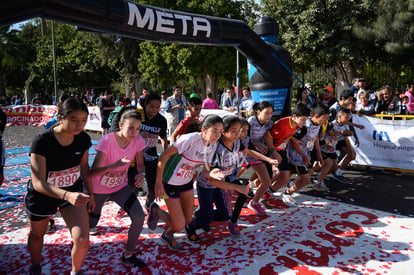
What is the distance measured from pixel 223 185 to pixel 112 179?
3.69ft

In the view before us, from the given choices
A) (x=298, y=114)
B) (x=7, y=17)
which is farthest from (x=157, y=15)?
(x=298, y=114)

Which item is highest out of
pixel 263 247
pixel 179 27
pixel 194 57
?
pixel 194 57

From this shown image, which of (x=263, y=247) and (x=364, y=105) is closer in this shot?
(x=263, y=247)

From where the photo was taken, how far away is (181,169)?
347 centimetres

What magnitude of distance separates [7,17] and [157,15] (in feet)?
7.35

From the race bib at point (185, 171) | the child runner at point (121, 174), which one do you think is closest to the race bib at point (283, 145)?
the race bib at point (185, 171)

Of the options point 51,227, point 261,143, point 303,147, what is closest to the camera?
point 51,227

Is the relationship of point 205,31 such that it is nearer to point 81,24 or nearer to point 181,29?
point 181,29

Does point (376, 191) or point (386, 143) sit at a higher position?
point (386, 143)

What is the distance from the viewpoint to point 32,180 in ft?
8.77

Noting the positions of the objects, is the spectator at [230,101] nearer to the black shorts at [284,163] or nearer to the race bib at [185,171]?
the black shorts at [284,163]

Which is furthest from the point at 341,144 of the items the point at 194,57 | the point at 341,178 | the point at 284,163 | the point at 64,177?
the point at 194,57

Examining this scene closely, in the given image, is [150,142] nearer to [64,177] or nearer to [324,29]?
[64,177]

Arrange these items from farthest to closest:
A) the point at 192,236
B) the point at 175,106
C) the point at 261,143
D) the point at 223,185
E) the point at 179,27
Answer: the point at 175,106
the point at 179,27
the point at 261,143
the point at 192,236
the point at 223,185
